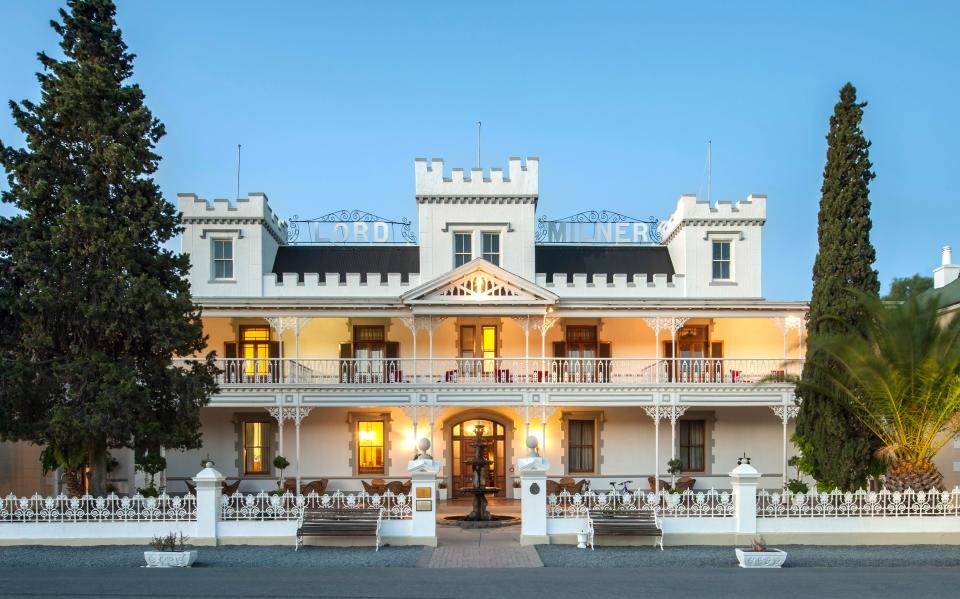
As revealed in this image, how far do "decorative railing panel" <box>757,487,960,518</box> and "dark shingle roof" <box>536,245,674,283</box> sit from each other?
37.8 ft

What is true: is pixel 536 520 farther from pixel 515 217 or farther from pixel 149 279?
pixel 515 217

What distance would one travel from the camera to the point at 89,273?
1570cm

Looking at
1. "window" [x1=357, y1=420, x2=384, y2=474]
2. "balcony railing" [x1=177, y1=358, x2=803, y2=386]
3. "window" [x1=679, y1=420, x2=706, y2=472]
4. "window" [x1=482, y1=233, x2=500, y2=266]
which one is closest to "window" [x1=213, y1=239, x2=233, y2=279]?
"balcony railing" [x1=177, y1=358, x2=803, y2=386]

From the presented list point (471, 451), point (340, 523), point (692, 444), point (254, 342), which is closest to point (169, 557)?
point (340, 523)

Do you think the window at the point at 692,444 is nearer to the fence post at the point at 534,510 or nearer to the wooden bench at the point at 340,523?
the fence post at the point at 534,510

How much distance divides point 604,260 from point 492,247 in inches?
156

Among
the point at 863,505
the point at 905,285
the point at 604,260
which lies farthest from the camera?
the point at 905,285

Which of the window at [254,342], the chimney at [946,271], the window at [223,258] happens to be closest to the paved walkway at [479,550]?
the window at [254,342]

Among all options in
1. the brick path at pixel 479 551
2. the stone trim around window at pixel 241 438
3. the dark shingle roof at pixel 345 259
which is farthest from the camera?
the dark shingle roof at pixel 345 259

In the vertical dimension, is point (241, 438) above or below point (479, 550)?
above

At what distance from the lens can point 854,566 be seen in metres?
13.1

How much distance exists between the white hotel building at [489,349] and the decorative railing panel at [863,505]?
7.58 metres

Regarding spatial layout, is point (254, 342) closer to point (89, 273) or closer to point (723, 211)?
point (89, 273)

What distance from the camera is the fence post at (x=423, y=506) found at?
585 inches
